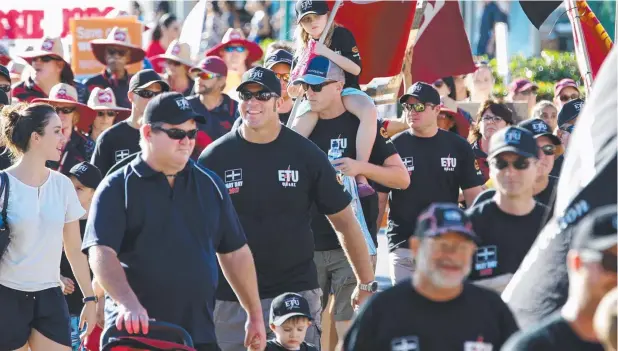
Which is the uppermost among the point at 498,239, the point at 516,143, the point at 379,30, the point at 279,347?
the point at 379,30

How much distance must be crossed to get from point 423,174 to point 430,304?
5355 mm

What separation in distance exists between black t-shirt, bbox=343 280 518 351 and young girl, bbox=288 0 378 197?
14.0 feet

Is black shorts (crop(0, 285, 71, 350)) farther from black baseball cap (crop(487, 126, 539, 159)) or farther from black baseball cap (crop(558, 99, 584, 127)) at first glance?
black baseball cap (crop(558, 99, 584, 127))

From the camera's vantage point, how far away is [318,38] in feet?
35.9

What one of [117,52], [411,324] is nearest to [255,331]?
[411,324]

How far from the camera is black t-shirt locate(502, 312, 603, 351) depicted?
5379 millimetres

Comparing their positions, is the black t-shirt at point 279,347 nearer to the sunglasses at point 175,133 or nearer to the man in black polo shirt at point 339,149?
the man in black polo shirt at point 339,149

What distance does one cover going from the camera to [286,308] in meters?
8.95

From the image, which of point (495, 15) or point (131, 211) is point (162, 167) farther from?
point (495, 15)

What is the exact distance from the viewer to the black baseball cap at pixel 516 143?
8.16 meters

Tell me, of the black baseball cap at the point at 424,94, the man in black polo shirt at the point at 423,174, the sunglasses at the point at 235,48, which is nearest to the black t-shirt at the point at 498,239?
the man in black polo shirt at the point at 423,174

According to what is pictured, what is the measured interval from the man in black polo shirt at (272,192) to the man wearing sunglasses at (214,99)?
4286 mm

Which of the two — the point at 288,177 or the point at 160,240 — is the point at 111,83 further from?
the point at 160,240

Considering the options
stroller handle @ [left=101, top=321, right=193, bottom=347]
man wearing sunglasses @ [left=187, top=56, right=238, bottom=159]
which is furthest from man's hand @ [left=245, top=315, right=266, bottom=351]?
man wearing sunglasses @ [left=187, top=56, right=238, bottom=159]
